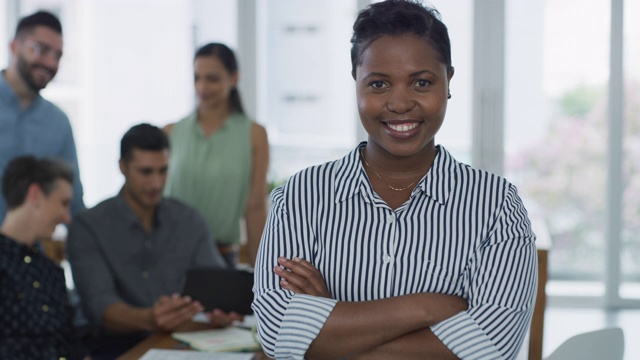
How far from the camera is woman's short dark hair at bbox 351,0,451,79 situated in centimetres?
144

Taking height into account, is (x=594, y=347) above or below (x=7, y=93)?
below

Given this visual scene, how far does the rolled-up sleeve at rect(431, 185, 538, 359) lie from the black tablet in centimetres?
104

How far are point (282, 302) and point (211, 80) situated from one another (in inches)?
84.4

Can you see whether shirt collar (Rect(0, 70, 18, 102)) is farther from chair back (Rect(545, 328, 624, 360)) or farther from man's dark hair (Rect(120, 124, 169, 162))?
chair back (Rect(545, 328, 624, 360))

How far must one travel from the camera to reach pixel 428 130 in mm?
1452

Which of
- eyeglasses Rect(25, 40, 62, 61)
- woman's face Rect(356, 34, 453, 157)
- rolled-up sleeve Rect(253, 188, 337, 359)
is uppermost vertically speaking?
eyeglasses Rect(25, 40, 62, 61)

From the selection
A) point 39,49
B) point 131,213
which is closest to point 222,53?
point 39,49

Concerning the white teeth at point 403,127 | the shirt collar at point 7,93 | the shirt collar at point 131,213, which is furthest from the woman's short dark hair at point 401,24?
the shirt collar at point 7,93

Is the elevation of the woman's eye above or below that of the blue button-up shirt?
above

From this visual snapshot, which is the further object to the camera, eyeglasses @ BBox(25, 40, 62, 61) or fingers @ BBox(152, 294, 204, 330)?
eyeglasses @ BBox(25, 40, 62, 61)

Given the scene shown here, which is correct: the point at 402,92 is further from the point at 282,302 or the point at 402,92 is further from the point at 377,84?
the point at 282,302

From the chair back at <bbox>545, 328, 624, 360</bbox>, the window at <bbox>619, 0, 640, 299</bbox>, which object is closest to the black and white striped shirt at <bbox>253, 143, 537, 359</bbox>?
the chair back at <bbox>545, 328, 624, 360</bbox>

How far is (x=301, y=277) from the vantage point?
57.6 inches

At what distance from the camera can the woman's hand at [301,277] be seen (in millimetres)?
1462
